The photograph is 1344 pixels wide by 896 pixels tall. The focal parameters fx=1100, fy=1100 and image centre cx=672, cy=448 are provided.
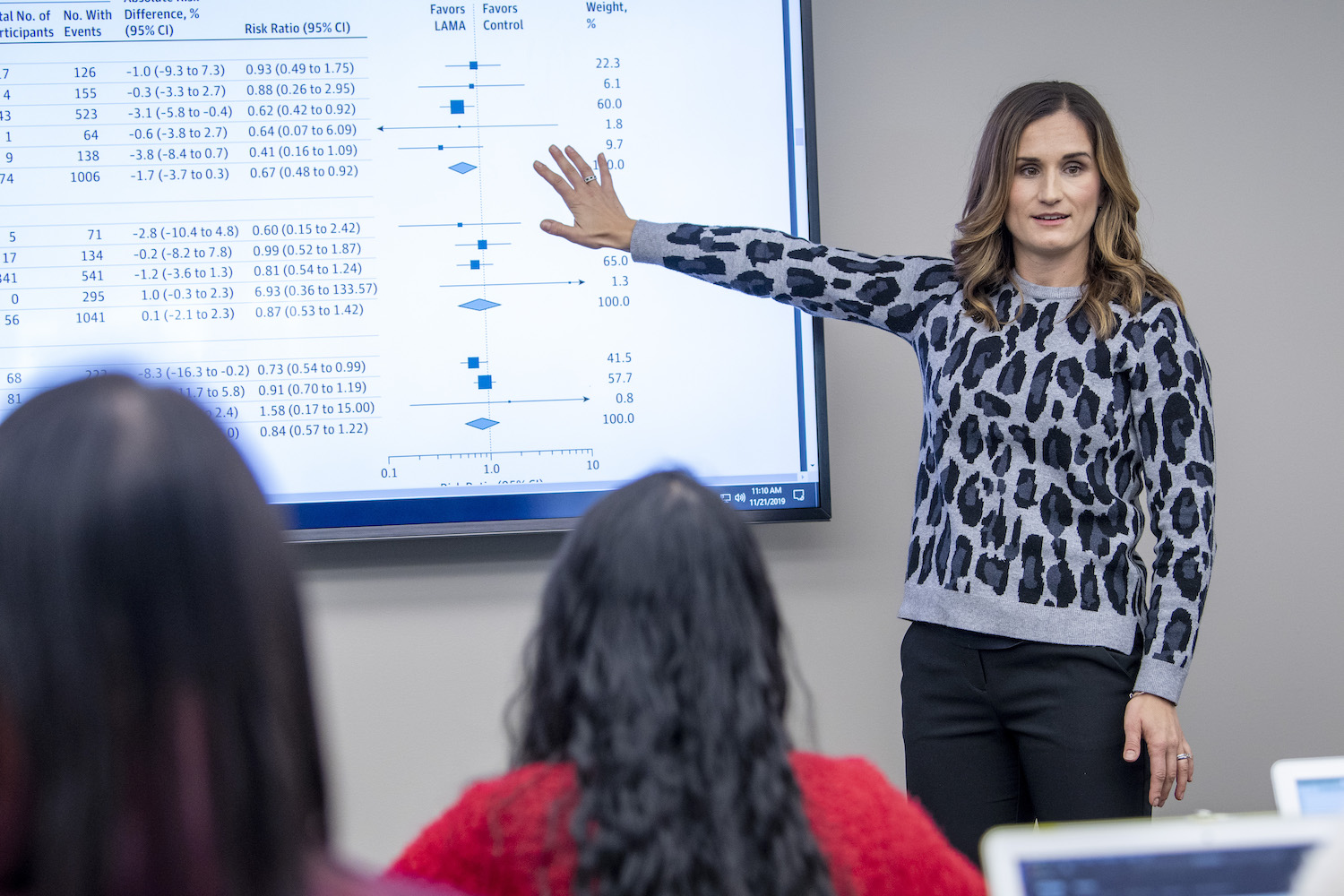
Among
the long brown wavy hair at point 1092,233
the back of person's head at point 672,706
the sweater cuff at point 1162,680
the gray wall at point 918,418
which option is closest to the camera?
the back of person's head at point 672,706

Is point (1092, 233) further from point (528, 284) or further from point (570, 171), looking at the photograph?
point (528, 284)

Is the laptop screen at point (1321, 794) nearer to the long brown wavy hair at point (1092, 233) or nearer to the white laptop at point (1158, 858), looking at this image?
the white laptop at point (1158, 858)

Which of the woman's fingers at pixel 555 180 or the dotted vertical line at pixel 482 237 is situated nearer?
the woman's fingers at pixel 555 180

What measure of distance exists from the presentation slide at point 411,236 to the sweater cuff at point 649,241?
0.33 meters

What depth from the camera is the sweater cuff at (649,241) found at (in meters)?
1.92

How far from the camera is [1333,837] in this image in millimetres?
415

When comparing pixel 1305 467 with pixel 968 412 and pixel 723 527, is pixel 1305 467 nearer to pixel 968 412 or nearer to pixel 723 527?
pixel 968 412

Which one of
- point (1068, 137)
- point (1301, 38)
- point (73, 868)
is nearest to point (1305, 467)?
point (1301, 38)

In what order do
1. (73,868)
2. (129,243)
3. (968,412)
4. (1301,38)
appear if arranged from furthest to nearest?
(1301,38)
(129,243)
(968,412)
(73,868)

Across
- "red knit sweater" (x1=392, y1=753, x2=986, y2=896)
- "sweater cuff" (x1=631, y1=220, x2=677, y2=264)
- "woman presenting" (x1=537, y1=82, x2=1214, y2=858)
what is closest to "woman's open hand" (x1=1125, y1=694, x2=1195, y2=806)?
"woman presenting" (x1=537, y1=82, x2=1214, y2=858)

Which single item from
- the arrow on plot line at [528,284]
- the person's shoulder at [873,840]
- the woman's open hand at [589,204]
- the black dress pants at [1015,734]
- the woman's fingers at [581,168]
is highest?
the woman's fingers at [581,168]

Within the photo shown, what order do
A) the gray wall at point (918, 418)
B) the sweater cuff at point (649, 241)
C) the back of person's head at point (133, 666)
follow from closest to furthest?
the back of person's head at point (133, 666) → the sweater cuff at point (649, 241) → the gray wall at point (918, 418)

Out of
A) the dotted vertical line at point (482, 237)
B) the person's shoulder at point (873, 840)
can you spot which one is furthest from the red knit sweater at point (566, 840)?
the dotted vertical line at point (482, 237)

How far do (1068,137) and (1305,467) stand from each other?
1174 mm
